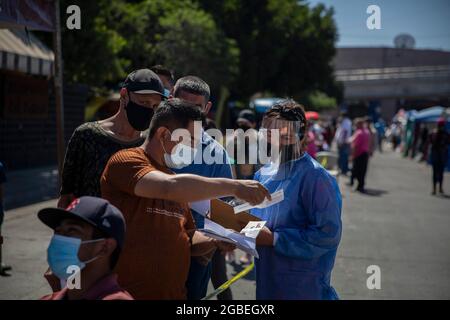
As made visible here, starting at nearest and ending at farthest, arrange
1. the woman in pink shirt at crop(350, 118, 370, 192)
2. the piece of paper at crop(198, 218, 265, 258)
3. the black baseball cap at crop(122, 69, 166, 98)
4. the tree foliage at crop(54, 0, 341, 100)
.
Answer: the piece of paper at crop(198, 218, 265, 258) → the black baseball cap at crop(122, 69, 166, 98) → the woman in pink shirt at crop(350, 118, 370, 192) → the tree foliage at crop(54, 0, 341, 100)

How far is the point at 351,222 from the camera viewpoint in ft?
35.4

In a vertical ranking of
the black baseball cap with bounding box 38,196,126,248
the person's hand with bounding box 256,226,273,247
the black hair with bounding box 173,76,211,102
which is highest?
the black hair with bounding box 173,76,211,102

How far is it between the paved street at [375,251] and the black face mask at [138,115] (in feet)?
9.90

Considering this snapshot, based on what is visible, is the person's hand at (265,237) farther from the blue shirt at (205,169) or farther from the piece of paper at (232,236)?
the blue shirt at (205,169)

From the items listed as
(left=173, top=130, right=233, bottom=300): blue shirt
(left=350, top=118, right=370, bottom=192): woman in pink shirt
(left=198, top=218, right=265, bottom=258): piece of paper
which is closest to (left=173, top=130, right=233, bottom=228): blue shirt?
(left=173, top=130, right=233, bottom=300): blue shirt

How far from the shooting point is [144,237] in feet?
8.41

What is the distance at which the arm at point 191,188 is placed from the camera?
233 centimetres

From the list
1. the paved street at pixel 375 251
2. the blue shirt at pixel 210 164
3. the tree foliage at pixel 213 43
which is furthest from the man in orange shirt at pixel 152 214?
the tree foliage at pixel 213 43

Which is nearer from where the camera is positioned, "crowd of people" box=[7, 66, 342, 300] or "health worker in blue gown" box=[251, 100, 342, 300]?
"crowd of people" box=[7, 66, 342, 300]

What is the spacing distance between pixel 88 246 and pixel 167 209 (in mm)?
417

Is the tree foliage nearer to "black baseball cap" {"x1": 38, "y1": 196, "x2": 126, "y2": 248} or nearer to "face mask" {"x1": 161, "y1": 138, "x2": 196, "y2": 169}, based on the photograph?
"face mask" {"x1": 161, "y1": 138, "x2": 196, "y2": 169}

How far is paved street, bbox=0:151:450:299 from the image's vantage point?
6.26 meters

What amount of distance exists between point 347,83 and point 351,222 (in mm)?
49494

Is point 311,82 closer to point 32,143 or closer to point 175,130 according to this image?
point 32,143
